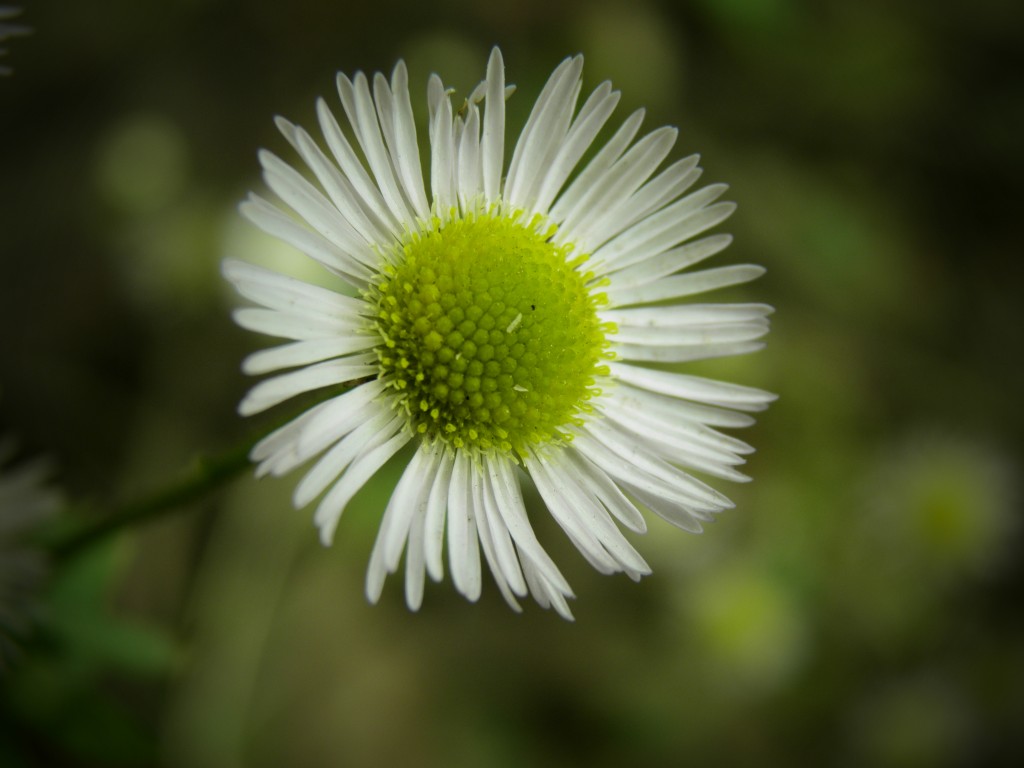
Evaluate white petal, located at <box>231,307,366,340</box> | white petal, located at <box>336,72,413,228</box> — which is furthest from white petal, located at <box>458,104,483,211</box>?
white petal, located at <box>231,307,366,340</box>

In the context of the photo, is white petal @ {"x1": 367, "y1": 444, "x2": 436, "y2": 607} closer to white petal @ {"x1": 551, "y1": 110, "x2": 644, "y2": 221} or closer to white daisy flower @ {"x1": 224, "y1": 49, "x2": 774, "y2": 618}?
white daisy flower @ {"x1": 224, "y1": 49, "x2": 774, "y2": 618}

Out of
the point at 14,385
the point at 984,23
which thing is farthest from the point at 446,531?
the point at 984,23

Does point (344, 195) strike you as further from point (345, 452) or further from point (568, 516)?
Answer: point (568, 516)

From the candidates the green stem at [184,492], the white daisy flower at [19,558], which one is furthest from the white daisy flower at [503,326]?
the white daisy flower at [19,558]

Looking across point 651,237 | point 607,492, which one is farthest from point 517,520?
point 651,237

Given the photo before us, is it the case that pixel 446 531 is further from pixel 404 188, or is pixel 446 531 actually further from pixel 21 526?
pixel 21 526

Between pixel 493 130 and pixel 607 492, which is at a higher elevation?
pixel 493 130

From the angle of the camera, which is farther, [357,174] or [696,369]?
[696,369]
